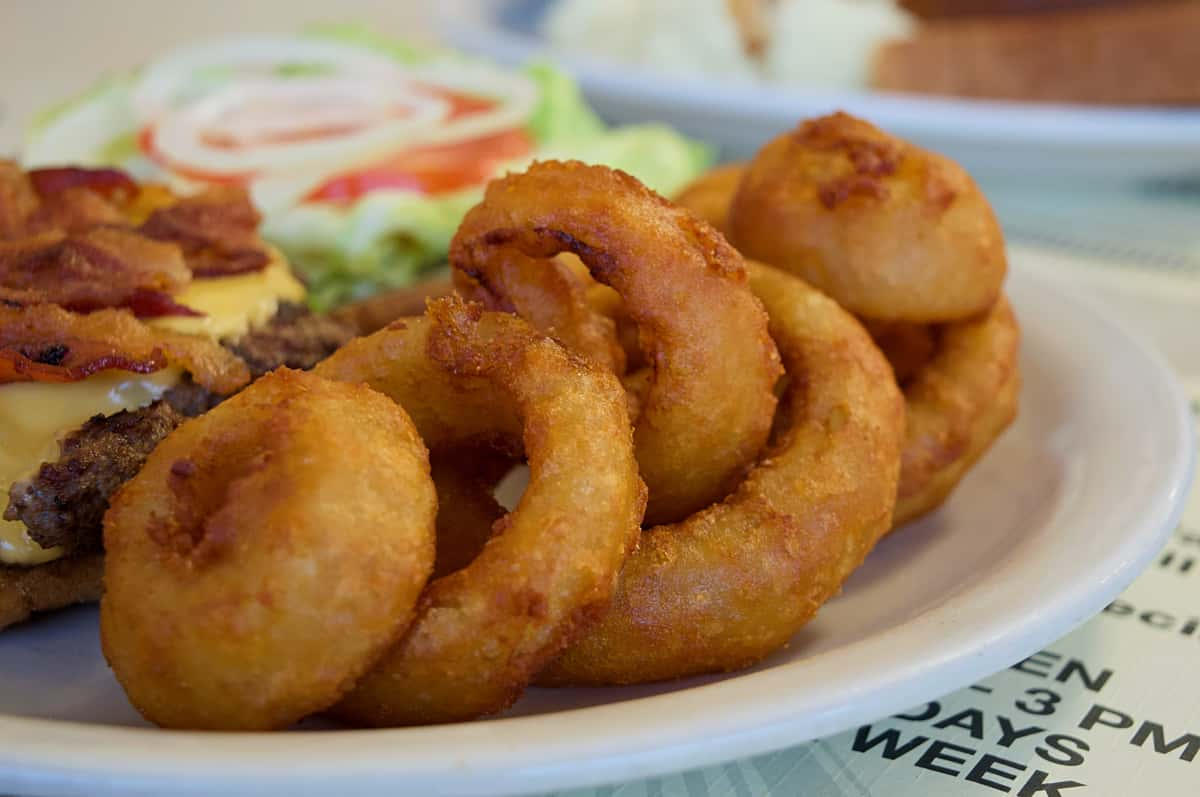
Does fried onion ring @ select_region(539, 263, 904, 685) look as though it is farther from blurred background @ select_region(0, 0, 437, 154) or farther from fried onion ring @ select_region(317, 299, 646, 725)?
blurred background @ select_region(0, 0, 437, 154)

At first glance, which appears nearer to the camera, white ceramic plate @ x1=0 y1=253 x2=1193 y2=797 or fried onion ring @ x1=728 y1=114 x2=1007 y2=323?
white ceramic plate @ x1=0 y1=253 x2=1193 y2=797

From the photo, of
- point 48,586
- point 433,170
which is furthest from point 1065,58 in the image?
point 48,586

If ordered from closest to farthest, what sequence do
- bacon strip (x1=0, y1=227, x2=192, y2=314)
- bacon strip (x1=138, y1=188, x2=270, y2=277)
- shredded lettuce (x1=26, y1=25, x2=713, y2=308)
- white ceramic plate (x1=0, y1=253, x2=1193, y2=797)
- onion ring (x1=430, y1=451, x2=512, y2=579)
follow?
white ceramic plate (x1=0, y1=253, x2=1193, y2=797) → onion ring (x1=430, y1=451, x2=512, y2=579) → bacon strip (x1=0, y1=227, x2=192, y2=314) → bacon strip (x1=138, y1=188, x2=270, y2=277) → shredded lettuce (x1=26, y1=25, x2=713, y2=308)

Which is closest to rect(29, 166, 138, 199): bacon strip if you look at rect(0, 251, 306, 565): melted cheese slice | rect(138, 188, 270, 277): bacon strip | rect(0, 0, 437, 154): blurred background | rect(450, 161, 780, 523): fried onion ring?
rect(138, 188, 270, 277): bacon strip

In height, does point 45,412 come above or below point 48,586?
above

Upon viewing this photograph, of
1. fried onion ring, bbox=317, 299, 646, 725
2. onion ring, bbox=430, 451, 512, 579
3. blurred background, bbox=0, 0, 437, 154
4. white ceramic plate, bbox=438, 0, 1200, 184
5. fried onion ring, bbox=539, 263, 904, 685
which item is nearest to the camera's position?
fried onion ring, bbox=317, 299, 646, 725

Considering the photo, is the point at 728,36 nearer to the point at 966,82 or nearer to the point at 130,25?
the point at 966,82

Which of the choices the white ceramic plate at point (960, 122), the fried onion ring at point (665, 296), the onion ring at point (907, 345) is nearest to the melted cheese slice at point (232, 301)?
the fried onion ring at point (665, 296)
